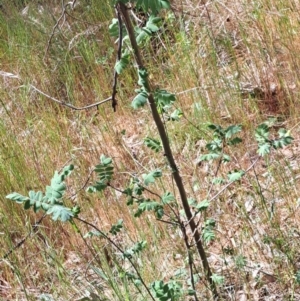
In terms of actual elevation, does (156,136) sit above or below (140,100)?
below

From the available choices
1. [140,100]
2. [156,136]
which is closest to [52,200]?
[140,100]

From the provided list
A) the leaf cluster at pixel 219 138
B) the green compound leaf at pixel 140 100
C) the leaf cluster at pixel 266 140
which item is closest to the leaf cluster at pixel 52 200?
the green compound leaf at pixel 140 100

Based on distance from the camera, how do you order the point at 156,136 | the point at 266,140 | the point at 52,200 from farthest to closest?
the point at 156,136
the point at 266,140
the point at 52,200

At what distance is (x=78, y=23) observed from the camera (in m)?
3.70

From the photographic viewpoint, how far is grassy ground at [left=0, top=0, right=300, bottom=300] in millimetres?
1915

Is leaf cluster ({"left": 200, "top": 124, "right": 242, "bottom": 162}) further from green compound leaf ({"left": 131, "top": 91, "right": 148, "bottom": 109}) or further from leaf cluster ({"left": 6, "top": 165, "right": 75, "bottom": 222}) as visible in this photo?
leaf cluster ({"left": 6, "top": 165, "right": 75, "bottom": 222})

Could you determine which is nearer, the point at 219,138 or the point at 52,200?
the point at 52,200

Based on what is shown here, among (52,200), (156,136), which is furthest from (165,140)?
(156,136)

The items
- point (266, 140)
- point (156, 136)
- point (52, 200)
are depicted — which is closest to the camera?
point (52, 200)

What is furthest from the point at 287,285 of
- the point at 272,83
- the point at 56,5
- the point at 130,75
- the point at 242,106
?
the point at 56,5

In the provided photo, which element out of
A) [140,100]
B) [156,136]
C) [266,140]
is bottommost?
[156,136]

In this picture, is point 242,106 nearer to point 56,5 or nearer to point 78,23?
point 78,23

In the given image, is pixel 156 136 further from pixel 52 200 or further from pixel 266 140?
pixel 52 200

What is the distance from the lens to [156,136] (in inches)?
106
